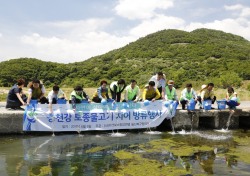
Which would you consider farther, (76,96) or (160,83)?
(160,83)

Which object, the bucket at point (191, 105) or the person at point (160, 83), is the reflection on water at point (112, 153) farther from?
the person at point (160, 83)

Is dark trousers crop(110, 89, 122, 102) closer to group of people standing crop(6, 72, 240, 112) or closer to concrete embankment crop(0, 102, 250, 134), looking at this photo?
group of people standing crop(6, 72, 240, 112)

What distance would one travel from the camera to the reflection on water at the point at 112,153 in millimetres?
7426

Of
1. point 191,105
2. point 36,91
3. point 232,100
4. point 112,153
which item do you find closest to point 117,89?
point 191,105

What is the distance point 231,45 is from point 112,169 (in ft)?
264

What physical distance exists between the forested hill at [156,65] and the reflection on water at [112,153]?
101 ft

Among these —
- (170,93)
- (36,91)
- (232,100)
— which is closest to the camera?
(36,91)

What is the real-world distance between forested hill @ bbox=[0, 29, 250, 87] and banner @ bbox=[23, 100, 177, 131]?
29.5 m

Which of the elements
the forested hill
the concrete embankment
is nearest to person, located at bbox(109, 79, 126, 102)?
the concrete embankment

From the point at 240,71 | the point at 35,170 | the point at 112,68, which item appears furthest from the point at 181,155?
the point at 112,68

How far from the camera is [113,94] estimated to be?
499 inches

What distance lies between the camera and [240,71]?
5356cm

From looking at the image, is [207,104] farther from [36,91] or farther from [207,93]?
[36,91]

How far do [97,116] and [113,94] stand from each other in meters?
1.46
